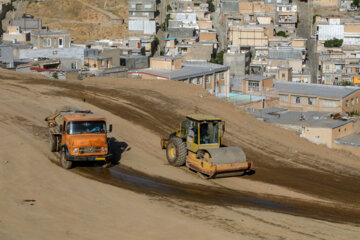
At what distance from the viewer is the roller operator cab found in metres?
23.3

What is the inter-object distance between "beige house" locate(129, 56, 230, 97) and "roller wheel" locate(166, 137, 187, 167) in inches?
1053

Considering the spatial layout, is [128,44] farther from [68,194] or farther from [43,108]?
[68,194]

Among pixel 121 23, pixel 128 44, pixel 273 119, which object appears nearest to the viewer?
pixel 273 119

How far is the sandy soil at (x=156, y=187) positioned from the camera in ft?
59.2

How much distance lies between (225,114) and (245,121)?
1.48m

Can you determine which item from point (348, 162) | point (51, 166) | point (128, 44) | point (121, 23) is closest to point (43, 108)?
point (51, 166)

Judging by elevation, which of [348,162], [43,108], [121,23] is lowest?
[348,162]

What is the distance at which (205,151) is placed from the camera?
77.6 ft

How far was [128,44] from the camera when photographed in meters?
88.8

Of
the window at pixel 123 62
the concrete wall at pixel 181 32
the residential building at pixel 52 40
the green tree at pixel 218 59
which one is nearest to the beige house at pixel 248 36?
the concrete wall at pixel 181 32

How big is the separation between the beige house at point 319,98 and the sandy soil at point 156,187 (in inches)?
869

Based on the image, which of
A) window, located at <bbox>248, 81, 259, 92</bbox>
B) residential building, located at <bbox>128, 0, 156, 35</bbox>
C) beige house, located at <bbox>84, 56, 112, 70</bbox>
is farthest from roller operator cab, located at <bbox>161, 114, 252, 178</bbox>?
residential building, located at <bbox>128, 0, 156, 35</bbox>

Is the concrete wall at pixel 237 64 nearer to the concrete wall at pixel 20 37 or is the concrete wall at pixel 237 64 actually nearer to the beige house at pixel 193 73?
the beige house at pixel 193 73

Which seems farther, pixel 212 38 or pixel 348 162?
pixel 212 38
